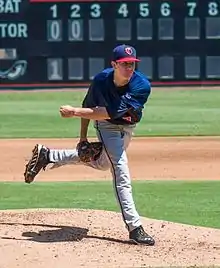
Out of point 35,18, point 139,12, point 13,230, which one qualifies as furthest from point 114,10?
point 13,230

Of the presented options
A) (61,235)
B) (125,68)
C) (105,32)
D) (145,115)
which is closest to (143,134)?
(145,115)

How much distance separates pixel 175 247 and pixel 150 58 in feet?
59.0

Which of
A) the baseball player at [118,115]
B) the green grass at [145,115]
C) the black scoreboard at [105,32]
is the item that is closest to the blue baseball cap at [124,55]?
the baseball player at [118,115]

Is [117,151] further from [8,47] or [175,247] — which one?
[8,47]

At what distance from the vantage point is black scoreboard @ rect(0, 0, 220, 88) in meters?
24.2

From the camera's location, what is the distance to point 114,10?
24156 millimetres

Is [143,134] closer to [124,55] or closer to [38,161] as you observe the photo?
[38,161]

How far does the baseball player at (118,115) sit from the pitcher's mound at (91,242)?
0.94 feet

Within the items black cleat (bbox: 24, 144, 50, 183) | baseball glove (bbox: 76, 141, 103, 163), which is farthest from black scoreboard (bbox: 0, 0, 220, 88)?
baseball glove (bbox: 76, 141, 103, 163)

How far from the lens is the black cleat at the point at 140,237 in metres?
6.79

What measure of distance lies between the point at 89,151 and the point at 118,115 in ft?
1.49

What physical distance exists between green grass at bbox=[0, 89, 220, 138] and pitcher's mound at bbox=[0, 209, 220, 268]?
8129 millimetres

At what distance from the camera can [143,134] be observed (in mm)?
16234

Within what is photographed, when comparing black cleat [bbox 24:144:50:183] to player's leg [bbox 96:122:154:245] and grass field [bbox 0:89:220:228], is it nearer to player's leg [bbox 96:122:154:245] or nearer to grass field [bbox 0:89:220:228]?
player's leg [bbox 96:122:154:245]
